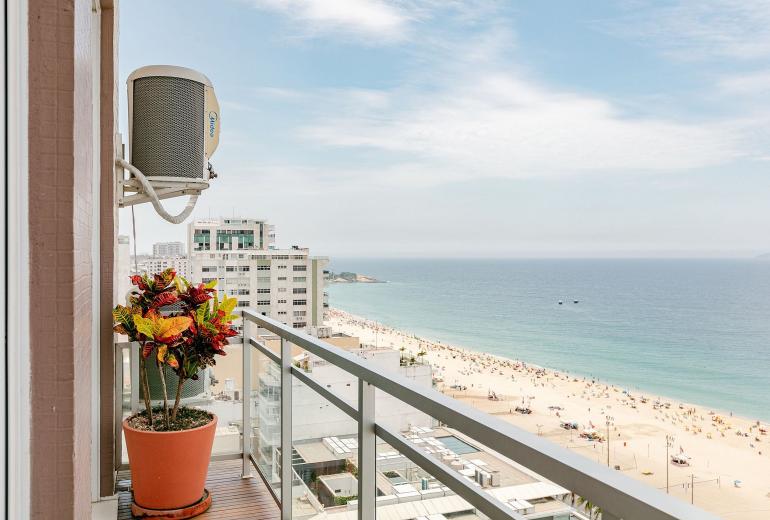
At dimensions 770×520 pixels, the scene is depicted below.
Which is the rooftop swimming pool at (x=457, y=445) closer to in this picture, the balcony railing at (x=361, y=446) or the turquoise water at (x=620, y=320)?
the balcony railing at (x=361, y=446)

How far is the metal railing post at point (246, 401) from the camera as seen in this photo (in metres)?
3.30

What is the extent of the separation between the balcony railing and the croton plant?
0.81 ft

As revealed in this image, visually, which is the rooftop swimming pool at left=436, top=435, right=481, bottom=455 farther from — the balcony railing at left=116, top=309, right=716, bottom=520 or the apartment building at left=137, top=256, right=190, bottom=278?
the apartment building at left=137, top=256, right=190, bottom=278

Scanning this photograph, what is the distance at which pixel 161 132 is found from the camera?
10.9 ft

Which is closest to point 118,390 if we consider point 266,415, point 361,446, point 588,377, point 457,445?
point 266,415

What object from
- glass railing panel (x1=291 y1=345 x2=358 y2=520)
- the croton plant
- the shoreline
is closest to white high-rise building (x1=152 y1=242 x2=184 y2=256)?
the croton plant

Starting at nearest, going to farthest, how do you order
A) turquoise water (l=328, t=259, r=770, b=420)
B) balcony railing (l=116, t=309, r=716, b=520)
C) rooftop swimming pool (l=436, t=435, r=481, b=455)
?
balcony railing (l=116, t=309, r=716, b=520)
rooftop swimming pool (l=436, t=435, r=481, b=455)
turquoise water (l=328, t=259, r=770, b=420)

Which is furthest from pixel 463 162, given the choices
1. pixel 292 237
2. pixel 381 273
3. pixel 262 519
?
pixel 262 519

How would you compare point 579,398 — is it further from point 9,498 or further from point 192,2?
point 9,498

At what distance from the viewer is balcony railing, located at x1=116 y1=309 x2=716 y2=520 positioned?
0.93 meters

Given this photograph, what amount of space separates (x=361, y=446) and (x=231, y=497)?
1573 mm

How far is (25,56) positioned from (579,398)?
28438 mm

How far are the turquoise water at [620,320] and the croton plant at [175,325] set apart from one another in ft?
93.5

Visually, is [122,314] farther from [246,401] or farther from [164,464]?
[246,401]
